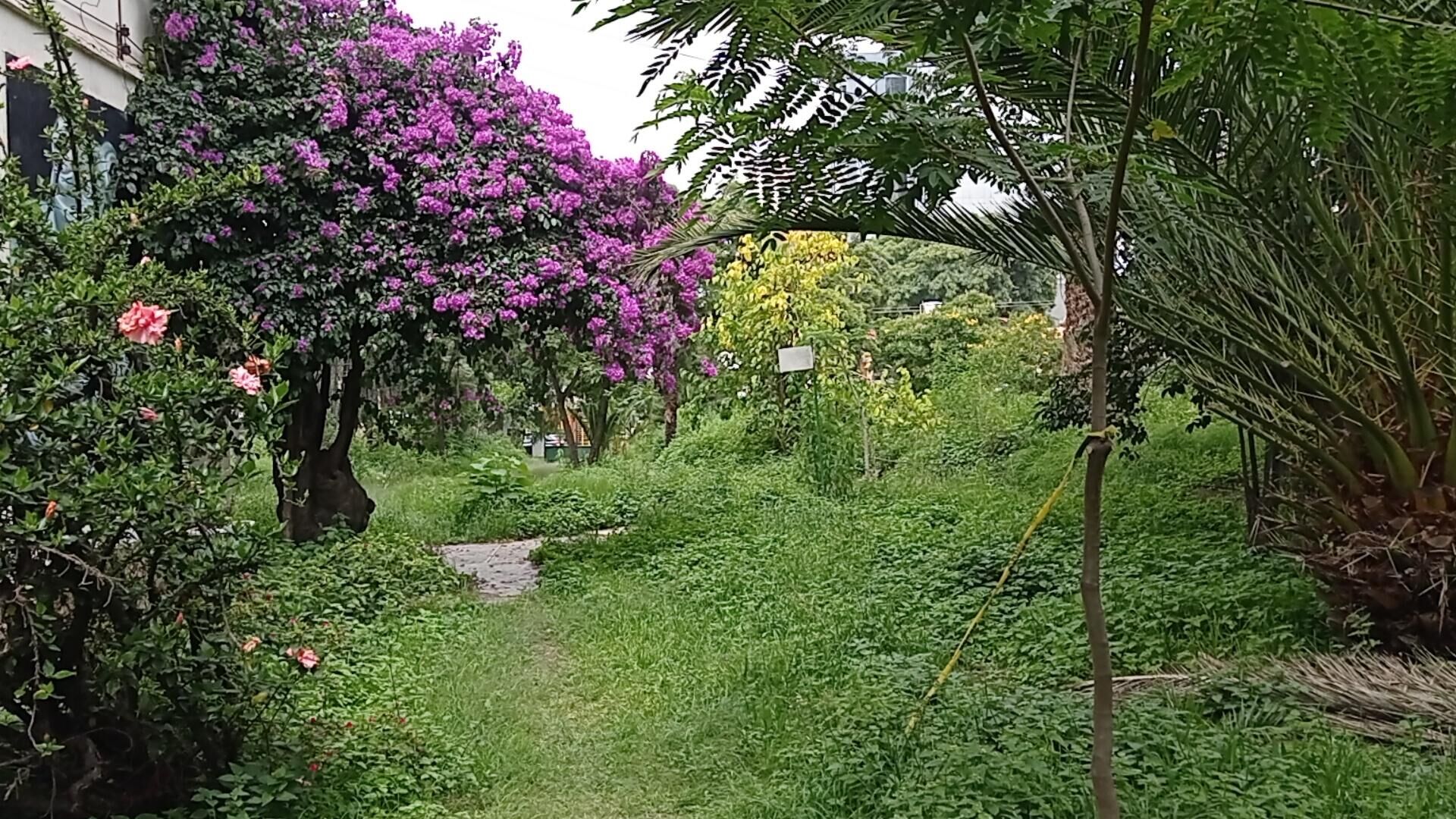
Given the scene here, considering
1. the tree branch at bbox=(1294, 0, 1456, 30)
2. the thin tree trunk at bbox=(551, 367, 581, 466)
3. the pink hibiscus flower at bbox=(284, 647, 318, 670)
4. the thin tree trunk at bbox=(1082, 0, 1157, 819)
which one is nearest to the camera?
the tree branch at bbox=(1294, 0, 1456, 30)

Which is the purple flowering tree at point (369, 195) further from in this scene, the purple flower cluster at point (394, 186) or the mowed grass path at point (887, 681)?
the mowed grass path at point (887, 681)

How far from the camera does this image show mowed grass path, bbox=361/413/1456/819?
8.22 feet

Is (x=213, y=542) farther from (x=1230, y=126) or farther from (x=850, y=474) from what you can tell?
(x=850, y=474)

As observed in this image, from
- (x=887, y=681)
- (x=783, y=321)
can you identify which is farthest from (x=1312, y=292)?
(x=783, y=321)

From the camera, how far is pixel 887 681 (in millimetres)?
3381

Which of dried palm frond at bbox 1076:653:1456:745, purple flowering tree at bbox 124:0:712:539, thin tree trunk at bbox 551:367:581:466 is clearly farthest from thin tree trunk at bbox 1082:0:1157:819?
thin tree trunk at bbox 551:367:581:466

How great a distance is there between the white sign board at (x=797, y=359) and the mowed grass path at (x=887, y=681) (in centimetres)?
185

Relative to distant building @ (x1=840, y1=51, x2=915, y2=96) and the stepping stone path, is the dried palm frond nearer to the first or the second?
distant building @ (x1=840, y1=51, x2=915, y2=96)

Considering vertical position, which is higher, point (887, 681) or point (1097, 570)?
point (1097, 570)

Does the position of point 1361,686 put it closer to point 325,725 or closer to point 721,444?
point 325,725

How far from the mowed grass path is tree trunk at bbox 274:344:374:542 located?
1.24 meters

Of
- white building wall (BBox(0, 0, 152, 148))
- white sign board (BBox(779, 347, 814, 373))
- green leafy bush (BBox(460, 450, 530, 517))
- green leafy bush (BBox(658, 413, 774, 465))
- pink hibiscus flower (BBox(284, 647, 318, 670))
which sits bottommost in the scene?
pink hibiscus flower (BBox(284, 647, 318, 670))

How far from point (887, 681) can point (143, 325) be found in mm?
2261

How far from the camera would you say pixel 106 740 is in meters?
2.62
